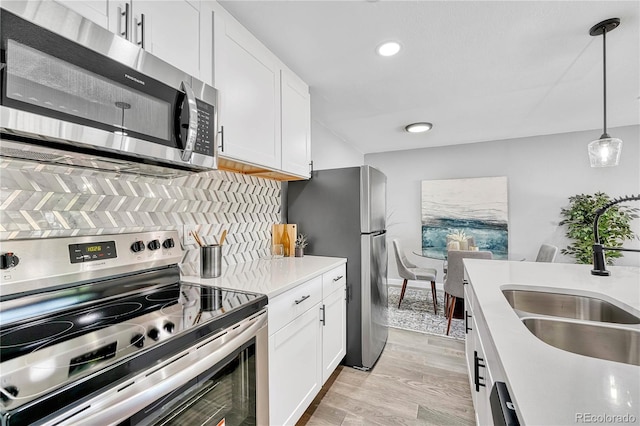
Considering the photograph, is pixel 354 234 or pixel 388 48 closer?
pixel 388 48

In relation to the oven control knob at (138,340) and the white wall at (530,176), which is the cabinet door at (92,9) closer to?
the oven control knob at (138,340)

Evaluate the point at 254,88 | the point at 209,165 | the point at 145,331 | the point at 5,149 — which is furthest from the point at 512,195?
the point at 5,149

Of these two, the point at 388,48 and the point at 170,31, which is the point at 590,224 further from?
the point at 170,31

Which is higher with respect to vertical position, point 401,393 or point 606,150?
point 606,150

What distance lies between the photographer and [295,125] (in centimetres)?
215

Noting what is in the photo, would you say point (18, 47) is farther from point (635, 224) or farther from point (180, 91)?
point (635, 224)

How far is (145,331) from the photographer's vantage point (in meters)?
0.84

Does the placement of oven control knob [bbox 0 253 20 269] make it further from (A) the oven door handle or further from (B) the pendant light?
(B) the pendant light

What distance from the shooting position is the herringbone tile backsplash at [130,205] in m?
1.02

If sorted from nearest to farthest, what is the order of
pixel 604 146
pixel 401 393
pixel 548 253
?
pixel 604 146 → pixel 401 393 → pixel 548 253

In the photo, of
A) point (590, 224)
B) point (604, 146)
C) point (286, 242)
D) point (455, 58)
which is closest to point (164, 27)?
point (286, 242)

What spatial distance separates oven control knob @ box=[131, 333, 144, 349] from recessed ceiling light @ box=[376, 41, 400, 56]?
2033 mm

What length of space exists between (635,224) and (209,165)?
17.4 feet

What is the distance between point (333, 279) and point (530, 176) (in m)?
3.94
